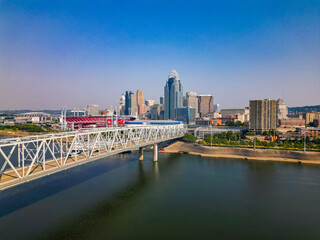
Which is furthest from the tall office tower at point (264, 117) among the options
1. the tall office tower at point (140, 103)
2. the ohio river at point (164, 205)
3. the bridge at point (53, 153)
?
the tall office tower at point (140, 103)

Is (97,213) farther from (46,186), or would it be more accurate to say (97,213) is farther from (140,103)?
(140,103)

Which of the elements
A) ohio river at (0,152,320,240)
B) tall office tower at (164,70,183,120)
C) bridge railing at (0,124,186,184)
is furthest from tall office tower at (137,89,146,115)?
ohio river at (0,152,320,240)

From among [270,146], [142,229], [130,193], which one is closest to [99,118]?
[270,146]

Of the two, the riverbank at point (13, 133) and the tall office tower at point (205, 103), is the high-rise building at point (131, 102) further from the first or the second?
the riverbank at point (13, 133)

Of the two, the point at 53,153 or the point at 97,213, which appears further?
the point at 53,153

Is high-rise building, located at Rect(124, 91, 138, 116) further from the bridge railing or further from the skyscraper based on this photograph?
the bridge railing

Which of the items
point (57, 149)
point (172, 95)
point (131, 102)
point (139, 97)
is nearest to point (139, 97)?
point (139, 97)

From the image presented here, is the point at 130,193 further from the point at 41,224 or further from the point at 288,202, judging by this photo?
the point at 288,202
